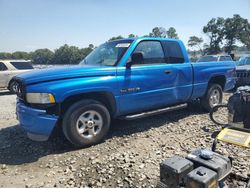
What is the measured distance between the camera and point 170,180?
2.15 m

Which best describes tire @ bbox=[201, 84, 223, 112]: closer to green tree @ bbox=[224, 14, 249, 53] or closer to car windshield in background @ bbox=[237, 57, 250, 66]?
car windshield in background @ bbox=[237, 57, 250, 66]

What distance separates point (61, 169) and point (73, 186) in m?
0.54

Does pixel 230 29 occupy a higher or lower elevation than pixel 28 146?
higher

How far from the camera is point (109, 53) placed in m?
4.84

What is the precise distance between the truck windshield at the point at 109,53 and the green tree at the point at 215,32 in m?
57.2

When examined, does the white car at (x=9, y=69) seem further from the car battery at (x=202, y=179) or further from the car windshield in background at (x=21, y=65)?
the car battery at (x=202, y=179)

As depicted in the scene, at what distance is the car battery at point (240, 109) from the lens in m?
3.07

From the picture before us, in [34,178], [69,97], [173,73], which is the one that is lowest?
[34,178]

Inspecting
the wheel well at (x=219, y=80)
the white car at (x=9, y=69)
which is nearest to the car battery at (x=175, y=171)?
the wheel well at (x=219, y=80)

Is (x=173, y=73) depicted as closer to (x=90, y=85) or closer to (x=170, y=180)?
(x=90, y=85)

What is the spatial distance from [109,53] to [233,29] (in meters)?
58.8

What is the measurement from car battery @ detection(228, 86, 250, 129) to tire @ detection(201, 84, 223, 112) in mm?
2723

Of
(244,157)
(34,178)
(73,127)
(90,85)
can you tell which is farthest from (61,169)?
(244,157)

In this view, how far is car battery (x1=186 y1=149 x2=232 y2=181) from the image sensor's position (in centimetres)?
209
